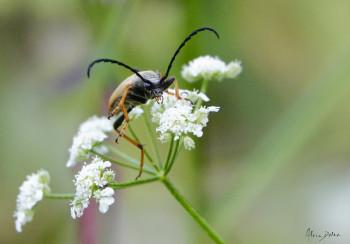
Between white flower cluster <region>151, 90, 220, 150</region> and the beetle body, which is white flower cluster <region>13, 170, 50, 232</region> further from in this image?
white flower cluster <region>151, 90, 220, 150</region>

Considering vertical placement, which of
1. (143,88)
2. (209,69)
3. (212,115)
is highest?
(212,115)

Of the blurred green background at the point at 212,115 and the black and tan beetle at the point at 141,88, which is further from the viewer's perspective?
the blurred green background at the point at 212,115

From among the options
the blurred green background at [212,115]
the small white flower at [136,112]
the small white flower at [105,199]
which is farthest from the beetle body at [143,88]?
the blurred green background at [212,115]

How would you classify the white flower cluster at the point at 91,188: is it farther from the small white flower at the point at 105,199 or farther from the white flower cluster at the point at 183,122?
the white flower cluster at the point at 183,122

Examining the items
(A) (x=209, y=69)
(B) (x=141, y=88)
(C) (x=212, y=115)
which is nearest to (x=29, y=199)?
(B) (x=141, y=88)

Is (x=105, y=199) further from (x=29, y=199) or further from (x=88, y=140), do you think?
(x=29, y=199)

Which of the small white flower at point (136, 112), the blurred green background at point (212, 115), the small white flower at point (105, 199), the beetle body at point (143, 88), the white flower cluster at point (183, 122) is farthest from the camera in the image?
the blurred green background at point (212, 115)
